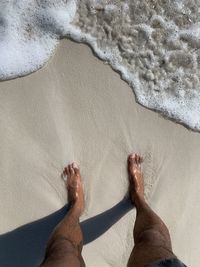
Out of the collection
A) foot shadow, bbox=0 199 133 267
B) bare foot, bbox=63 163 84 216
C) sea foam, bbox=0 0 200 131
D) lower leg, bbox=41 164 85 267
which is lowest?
foot shadow, bbox=0 199 133 267

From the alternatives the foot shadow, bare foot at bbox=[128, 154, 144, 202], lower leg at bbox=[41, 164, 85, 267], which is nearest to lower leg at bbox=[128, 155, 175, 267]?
bare foot at bbox=[128, 154, 144, 202]

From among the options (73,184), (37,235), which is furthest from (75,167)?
(37,235)

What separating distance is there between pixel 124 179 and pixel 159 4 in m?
1.34

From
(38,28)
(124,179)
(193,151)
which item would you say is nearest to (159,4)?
(38,28)

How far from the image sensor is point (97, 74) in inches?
118

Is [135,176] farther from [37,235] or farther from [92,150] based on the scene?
[37,235]

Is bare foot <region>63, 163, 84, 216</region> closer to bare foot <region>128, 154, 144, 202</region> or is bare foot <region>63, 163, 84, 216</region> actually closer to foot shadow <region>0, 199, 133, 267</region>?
foot shadow <region>0, 199, 133, 267</region>

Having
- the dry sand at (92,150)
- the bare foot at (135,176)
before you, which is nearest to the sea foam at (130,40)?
the dry sand at (92,150)

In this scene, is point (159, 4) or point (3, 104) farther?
point (159, 4)

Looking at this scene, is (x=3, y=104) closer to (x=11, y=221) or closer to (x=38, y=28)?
(x=38, y=28)

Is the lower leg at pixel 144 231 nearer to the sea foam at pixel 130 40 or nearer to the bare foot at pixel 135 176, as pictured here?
the bare foot at pixel 135 176

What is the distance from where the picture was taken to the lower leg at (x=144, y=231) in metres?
2.55

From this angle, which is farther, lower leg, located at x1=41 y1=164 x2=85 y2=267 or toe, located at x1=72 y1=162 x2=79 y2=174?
toe, located at x1=72 y1=162 x2=79 y2=174

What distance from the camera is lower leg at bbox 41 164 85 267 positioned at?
2.54 meters
